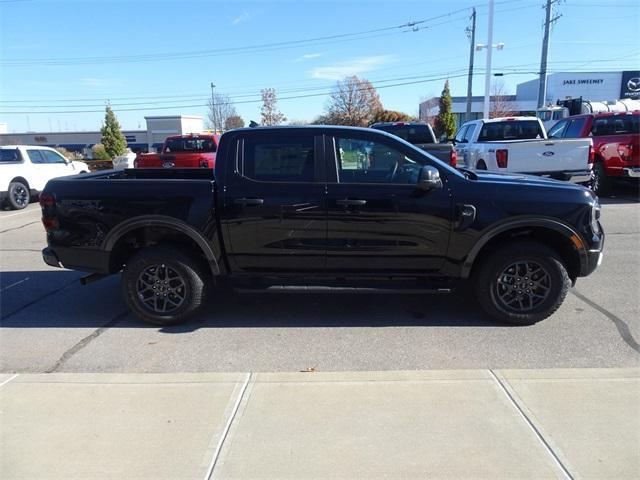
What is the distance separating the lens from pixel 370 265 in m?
4.68

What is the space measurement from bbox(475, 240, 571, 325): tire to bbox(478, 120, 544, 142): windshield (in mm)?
9148

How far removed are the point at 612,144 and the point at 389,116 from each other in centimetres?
3999

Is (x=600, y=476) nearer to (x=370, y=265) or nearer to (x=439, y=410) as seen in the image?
(x=439, y=410)

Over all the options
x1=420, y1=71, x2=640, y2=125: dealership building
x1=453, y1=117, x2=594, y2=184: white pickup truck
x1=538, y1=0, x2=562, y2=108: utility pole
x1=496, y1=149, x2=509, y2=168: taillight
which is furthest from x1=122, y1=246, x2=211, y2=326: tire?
x1=420, y1=71, x2=640, y2=125: dealership building

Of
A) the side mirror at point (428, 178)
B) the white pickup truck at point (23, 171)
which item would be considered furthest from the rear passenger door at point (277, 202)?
the white pickup truck at point (23, 171)

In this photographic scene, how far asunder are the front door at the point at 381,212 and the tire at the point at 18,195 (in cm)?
1220

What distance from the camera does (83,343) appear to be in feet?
14.6

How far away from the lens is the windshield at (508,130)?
12.9 m

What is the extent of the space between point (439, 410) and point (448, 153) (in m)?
8.94

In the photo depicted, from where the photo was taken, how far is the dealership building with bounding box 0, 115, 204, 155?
246ft

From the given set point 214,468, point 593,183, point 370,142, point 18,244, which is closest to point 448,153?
point 593,183

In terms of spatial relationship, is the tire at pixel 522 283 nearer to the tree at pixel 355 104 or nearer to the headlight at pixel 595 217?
the headlight at pixel 595 217

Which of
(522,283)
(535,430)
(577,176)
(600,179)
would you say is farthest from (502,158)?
(535,430)

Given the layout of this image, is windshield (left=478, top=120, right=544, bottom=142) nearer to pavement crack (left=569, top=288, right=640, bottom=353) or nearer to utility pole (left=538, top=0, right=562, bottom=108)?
pavement crack (left=569, top=288, right=640, bottom=353)
